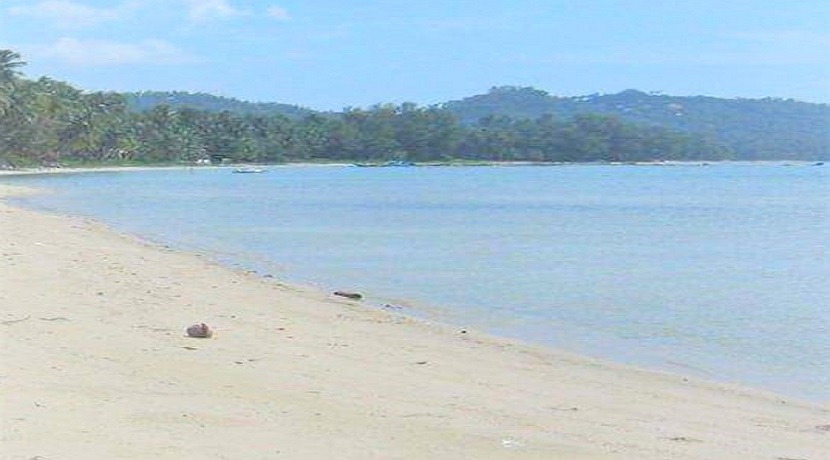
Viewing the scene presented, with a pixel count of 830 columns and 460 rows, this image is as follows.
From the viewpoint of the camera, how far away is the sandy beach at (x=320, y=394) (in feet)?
19.5

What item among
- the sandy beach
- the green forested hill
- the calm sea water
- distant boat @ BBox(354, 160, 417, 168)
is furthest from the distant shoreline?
the sandy beach

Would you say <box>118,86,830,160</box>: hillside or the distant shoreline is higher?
<box>118,86,830,160</box>: hillside

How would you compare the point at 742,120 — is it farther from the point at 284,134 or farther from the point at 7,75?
the point at 7,75

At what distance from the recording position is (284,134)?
478 ft

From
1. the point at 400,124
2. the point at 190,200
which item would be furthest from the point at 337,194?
the point at 400,124

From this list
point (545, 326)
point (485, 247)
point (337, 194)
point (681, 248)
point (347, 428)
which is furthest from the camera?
point (337, 194)

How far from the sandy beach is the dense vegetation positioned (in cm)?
7483

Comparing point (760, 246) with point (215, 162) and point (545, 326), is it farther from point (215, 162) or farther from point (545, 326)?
point (215, 162)

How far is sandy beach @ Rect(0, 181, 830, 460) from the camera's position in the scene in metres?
5.96

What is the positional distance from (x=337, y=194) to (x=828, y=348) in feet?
179

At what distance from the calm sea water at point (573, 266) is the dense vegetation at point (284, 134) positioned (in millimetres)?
Answer: 46011

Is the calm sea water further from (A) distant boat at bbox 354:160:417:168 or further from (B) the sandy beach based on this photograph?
(A) distant boat at bbox 354:160:417:168

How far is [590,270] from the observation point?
72.6 ft

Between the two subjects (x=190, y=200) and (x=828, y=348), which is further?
(x=190, y=200)
